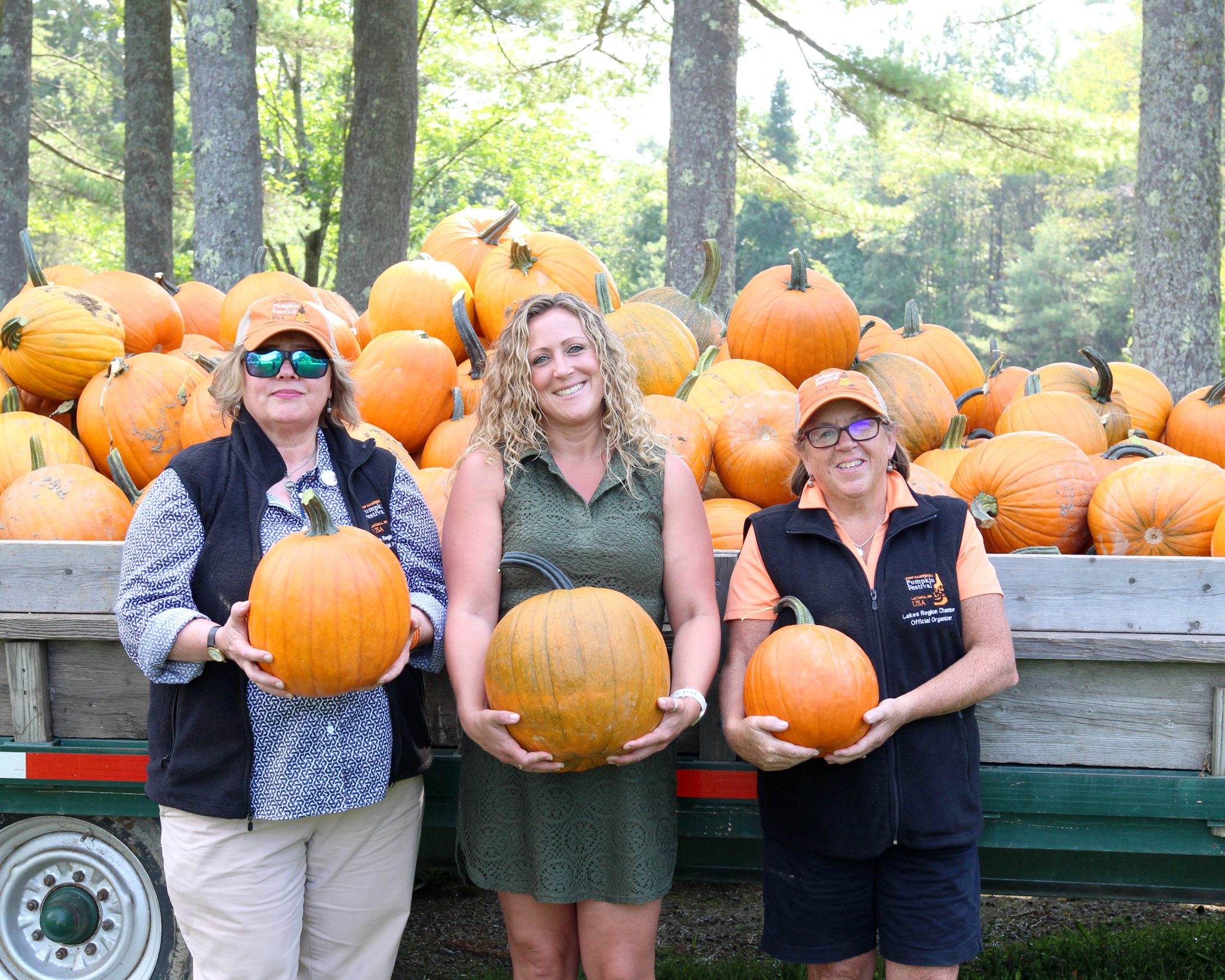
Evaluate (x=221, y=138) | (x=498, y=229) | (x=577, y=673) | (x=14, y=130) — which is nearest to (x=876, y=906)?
(x=577, y=673)

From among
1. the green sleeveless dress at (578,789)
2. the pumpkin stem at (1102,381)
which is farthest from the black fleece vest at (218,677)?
the pumpkin stem at (1102,381)

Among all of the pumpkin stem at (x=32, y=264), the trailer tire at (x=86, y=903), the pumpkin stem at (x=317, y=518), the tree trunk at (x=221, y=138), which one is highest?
the tree trunk at (x=221, y=138)

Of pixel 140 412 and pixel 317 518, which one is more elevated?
pixel 140 412

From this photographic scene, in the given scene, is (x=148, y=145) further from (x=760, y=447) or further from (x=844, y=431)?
(x=844, y=431)

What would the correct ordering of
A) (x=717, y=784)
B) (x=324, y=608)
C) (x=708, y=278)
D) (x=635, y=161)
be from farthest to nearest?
1. (x=635, y=161)
2. (x=708, y=278)
3. (x=717, y=784)
4. (x=324, y=608)

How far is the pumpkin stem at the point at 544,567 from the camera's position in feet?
7.81

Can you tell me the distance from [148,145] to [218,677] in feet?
35.4

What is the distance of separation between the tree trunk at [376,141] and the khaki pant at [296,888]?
7.56 m

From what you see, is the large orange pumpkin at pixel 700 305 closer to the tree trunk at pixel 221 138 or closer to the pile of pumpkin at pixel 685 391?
the pile of pumpkin at pixel 685 391

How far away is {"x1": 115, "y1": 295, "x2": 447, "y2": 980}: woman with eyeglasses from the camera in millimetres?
2328

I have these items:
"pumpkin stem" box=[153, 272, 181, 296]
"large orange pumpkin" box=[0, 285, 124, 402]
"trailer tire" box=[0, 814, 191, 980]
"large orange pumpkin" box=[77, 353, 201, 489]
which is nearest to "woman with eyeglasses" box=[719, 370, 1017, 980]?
"trailer tire" box=[0, 814, 191, 980]

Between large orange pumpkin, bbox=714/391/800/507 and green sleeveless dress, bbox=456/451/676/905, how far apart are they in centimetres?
87

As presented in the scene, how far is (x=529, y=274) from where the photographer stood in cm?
420

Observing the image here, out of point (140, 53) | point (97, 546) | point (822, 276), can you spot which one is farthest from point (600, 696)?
point (140, 53)
